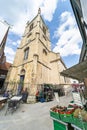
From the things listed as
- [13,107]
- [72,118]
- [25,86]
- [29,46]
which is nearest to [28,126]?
[72,118]

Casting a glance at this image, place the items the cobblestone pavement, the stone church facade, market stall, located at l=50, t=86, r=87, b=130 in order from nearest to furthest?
market stall, located at l=50, t=86, r=87, b=130
the cobblestone pavement
the stone church facade

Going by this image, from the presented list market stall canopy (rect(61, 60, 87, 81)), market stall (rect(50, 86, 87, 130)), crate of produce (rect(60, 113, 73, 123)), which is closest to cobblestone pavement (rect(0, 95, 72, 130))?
market stall (rect(50, 86, 87, 130))

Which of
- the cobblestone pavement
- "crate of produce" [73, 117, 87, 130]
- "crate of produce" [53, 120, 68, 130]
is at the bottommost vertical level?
the cobblestone pavement

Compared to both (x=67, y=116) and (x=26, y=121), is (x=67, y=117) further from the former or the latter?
(x=26, y=121)

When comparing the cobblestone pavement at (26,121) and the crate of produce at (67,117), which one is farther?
the cobblestone pavement at (26,121)

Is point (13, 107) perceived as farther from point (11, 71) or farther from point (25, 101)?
point (11, 71)

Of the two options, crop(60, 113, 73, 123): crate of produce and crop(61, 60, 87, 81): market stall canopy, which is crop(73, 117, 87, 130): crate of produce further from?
crop(61, 60, 87, 81): market stall canopy

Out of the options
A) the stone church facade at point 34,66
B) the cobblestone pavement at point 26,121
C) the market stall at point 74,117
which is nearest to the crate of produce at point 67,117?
the market stall at point 74,117

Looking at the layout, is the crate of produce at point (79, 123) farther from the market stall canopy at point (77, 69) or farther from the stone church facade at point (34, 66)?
the stone church facade at point (34, 66)

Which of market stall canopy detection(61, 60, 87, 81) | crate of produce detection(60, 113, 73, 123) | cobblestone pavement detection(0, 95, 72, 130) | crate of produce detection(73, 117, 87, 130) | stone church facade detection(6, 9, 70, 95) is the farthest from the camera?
stone church facade detection(6, 9, 70, 95)

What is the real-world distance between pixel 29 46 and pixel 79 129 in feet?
50.4

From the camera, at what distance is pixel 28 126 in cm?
437

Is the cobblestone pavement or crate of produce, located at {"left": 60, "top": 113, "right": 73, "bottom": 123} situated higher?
crate of produce, located at {"left": 60, "top": 113, "right": 73, "bottom": 123}

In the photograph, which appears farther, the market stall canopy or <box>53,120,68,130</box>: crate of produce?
the market stall canopy
